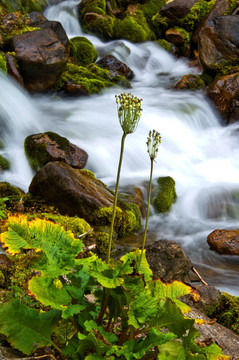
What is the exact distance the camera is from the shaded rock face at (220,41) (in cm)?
1374

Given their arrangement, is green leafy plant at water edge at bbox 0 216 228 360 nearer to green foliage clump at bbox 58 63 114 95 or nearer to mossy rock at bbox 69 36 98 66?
green foliage clump at bbox 58 63 114 95

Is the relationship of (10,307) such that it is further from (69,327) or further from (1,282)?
(1,282)

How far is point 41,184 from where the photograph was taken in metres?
5.56

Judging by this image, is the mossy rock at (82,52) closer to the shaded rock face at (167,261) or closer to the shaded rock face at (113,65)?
the shaded rock face at (113,65)

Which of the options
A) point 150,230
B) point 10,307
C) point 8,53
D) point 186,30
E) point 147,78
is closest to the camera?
point 10,307

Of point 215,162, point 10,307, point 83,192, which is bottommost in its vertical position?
point 10,307

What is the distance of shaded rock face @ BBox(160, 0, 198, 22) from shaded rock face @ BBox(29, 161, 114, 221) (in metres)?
14.8

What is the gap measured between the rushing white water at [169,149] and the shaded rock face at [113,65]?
722mm

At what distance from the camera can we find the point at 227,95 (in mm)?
12242

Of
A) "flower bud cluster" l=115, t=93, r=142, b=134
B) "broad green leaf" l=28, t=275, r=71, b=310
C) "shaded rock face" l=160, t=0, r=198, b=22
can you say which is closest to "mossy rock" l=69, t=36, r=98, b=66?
"shaded rock face" l=160, t=0, r=198, b=22

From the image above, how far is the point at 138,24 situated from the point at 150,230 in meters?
14.8

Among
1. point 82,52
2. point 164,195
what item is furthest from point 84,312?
point 82,52

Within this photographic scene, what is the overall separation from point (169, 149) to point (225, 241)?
480 centimetres

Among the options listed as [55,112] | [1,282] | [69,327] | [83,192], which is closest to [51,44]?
[55,112]
